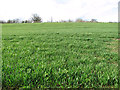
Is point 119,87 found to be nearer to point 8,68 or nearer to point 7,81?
point 7,81

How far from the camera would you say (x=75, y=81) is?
74.3 inches

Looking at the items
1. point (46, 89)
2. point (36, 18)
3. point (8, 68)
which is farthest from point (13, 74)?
point (36, 18)

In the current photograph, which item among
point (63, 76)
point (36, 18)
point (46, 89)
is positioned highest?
point (36, 18)

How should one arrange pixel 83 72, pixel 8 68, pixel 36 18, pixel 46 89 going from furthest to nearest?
pixel 36 18
pixel 8 68
pixel 83 72
pixel 46 89

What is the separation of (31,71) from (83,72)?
54.5 inches

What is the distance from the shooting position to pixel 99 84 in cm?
185

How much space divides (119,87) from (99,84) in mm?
385

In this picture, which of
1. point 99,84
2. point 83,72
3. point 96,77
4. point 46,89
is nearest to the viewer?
point 46,89

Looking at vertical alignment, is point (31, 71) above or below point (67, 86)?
above

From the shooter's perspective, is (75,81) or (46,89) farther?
(75,81)

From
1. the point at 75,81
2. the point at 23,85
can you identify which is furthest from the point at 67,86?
the point at 23,85

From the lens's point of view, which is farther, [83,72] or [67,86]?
[83,72]

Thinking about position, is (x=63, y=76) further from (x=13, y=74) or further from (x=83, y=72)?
(x=13, y=74)

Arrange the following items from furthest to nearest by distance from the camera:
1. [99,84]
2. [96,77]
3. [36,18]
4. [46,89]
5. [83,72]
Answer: [36,18] < [83,72] < [96,77] < [99,84] < [46,89]
